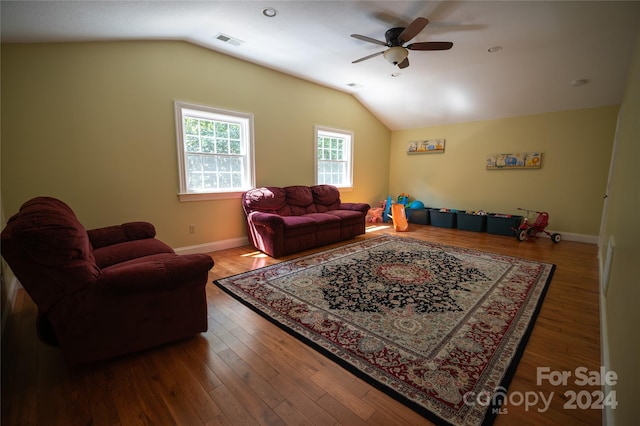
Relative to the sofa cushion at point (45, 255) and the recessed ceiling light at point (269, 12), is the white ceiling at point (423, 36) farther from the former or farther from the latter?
the sofa cushion at point (45, 255)

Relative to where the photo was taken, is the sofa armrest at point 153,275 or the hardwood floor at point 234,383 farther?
the sofa armrest at point 153,275

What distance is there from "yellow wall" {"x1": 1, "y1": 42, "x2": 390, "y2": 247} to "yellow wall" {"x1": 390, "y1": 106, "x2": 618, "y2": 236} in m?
3.82

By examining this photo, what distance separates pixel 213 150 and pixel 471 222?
17.0 feet

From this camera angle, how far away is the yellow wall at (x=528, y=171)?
4.70 m

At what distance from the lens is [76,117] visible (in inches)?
119

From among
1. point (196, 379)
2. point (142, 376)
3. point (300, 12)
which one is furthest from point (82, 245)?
point (300, 12)

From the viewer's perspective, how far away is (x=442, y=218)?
6031 millimetres

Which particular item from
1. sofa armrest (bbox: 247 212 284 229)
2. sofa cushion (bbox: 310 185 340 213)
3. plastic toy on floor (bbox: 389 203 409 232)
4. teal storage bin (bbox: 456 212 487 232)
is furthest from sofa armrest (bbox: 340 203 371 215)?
teal storage bin (bbox: 456 212 487 232)

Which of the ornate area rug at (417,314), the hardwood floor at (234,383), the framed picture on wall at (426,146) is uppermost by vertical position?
the framed picture on wall at (426,146)

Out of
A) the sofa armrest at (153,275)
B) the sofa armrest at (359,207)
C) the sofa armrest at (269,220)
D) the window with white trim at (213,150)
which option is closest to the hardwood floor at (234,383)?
the sofa armrest at (153,275)

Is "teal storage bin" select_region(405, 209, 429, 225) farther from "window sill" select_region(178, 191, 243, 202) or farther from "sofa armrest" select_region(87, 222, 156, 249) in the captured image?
"sofa armrest" select_region(87, 222, 156, 249)

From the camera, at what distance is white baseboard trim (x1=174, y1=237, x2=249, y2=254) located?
12.8ft

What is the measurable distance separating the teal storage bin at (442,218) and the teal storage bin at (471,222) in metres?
0.13

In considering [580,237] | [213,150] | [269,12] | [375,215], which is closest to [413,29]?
[269,12]
